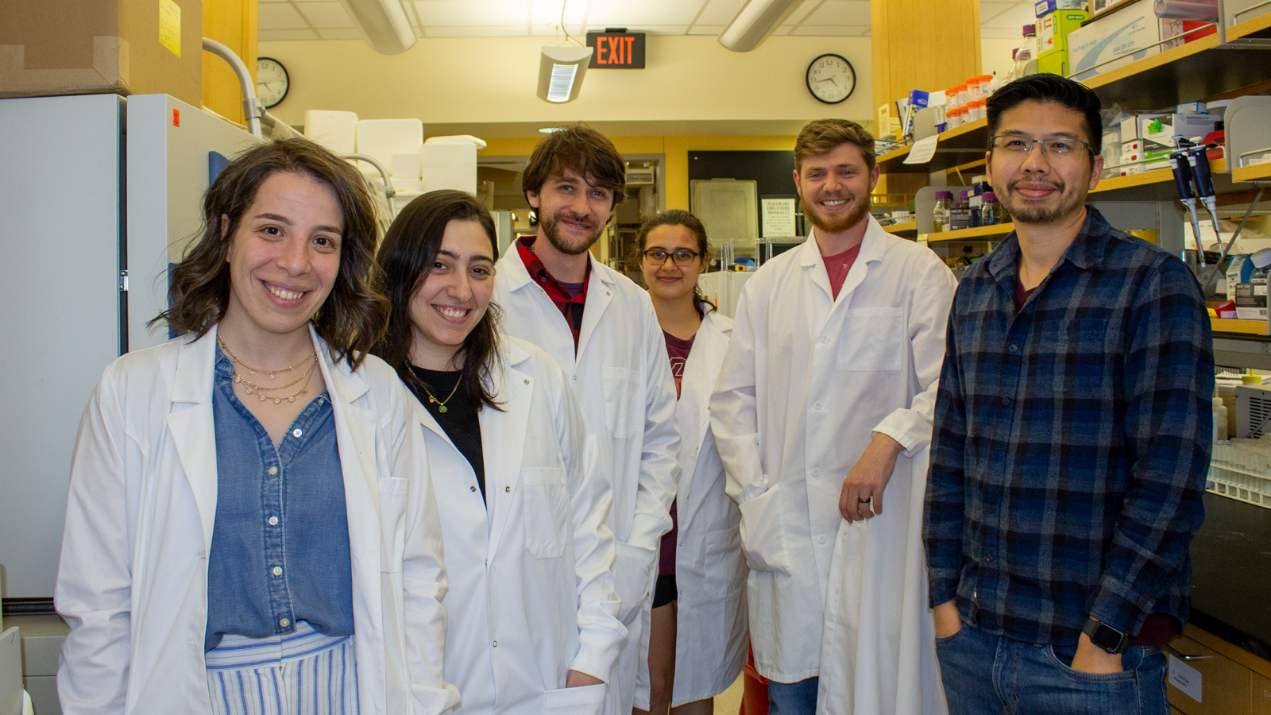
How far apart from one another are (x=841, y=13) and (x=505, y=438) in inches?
214

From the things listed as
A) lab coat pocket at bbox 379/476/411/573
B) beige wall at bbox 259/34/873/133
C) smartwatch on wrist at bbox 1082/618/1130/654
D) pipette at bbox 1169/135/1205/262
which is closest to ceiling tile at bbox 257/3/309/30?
beige wall at bbox 259/34/873/133

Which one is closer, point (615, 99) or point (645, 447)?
point (645, 447)

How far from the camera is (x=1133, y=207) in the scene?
216 centimetres

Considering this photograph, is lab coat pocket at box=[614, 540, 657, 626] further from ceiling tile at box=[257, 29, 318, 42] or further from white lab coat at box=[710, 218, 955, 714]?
ceiling tile at box=[257, 29, 318, 42]

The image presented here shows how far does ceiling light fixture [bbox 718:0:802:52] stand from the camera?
4.29 m

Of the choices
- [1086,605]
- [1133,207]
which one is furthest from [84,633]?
[1133,207]

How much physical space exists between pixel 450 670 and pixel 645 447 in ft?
2.64

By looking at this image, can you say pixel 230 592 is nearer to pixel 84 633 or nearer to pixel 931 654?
pixel 84 633

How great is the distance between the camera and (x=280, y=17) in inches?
223

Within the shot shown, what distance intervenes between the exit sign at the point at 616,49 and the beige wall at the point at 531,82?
0.24 metres

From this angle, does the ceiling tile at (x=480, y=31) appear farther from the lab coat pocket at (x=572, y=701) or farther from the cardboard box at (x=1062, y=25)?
the lab coat pocket at (x=572, y=701)

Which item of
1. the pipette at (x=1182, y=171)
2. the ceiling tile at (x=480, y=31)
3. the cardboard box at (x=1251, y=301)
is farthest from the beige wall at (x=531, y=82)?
the cardboard box at (x=1251, y=301)

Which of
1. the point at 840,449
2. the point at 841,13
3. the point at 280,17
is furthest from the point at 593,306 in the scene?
the point at 280,17

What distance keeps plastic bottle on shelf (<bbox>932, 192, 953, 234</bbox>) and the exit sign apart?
11.8ft
